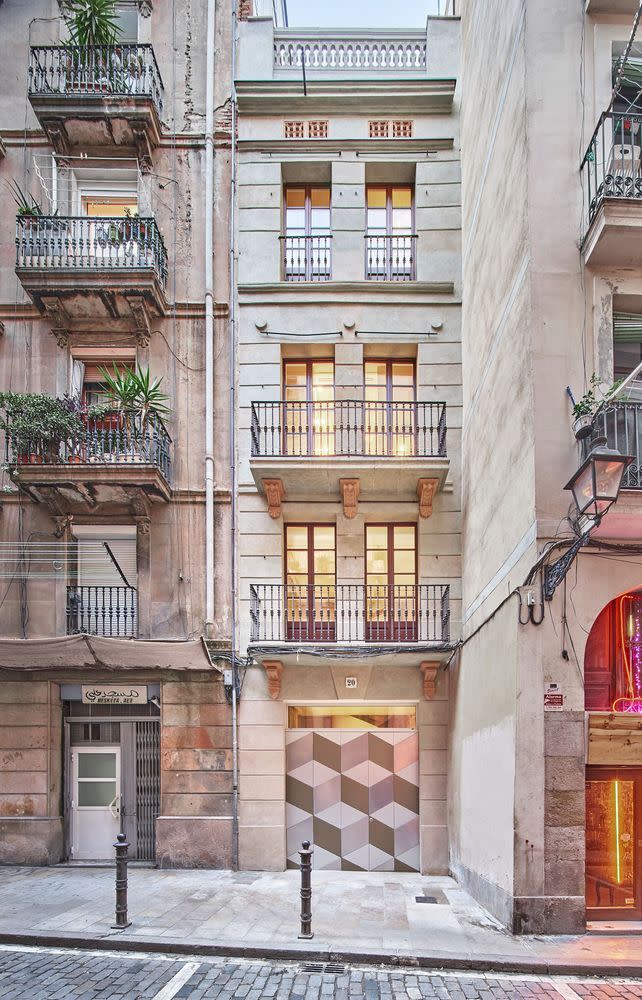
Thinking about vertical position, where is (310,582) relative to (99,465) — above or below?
below

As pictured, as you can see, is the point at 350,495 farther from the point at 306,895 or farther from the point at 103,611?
the point at 306,895

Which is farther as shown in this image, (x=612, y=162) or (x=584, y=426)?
(x=612, y=162)

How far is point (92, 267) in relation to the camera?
1256 centimetres

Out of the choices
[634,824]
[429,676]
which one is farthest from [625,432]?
[429,676]

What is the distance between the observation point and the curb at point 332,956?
7.22 metres

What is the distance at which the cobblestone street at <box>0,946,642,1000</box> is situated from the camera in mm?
6879

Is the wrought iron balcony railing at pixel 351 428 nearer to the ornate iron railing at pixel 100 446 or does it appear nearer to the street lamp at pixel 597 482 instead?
the ornate iron railing at pixel 100 446

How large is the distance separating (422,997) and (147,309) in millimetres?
11380

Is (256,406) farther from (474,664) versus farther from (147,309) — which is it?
(474,664)

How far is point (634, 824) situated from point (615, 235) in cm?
736

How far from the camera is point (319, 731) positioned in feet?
41.7

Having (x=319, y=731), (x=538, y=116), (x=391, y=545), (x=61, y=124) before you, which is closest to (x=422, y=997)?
(x=319, y=731)

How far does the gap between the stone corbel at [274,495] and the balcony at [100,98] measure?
6.93 meters

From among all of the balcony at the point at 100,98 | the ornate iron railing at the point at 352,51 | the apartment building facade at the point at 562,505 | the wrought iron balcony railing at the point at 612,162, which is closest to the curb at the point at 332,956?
the apartment building facade at the point at 562,505
